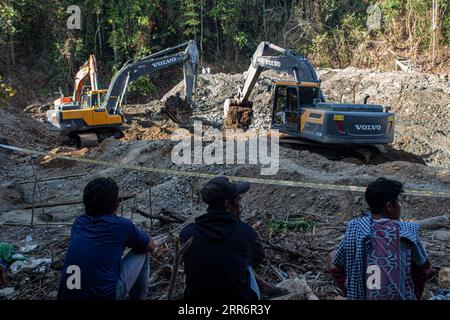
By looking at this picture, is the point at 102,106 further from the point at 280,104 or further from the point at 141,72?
the point at 280,104

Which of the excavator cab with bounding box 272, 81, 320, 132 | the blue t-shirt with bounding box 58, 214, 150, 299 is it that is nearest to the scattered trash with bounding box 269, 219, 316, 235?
the blue t-shirt with bounding box 58, 214, 150, 299

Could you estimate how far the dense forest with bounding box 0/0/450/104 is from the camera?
78.5 feet

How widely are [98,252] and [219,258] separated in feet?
2.93

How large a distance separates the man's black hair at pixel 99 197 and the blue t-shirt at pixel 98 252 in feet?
0.17

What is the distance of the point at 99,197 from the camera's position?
3.51 metres

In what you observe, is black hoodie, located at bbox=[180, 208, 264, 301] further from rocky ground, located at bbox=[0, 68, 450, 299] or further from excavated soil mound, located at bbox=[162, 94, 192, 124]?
excavated soil mound, located at bbox=[162, 94, 192, 124]

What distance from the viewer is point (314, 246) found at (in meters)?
4.95

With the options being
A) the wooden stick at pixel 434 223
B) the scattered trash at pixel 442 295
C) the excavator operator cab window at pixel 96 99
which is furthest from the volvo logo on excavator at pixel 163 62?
the scattered trash at pixel 442 295

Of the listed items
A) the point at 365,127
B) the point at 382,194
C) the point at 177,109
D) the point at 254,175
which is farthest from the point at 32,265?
the point at 177,109

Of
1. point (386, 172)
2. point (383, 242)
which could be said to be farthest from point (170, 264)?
point (386, 172)

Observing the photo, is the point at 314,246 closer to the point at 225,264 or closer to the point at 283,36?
the point at 225,264

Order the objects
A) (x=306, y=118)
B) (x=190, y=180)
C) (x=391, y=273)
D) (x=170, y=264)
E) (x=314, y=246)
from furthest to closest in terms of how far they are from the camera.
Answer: (x=306, y=118), (x=190, y=180), (x=314, y=246), (x=170, y=264), (x=391, y=273)

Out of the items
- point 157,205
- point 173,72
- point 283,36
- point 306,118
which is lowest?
point 157,205

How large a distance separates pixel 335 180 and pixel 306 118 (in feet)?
12.3
